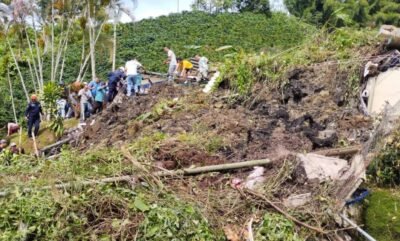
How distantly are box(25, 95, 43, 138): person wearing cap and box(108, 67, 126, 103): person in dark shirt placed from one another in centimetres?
180

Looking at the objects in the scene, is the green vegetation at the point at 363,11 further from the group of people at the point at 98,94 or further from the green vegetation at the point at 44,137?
the green vegetation at the point at 44,137

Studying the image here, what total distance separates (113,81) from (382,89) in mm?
7561

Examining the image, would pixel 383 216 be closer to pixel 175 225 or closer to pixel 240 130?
pixel 175 225

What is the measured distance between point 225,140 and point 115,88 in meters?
7.06

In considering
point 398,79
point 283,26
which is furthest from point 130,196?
point 283,26

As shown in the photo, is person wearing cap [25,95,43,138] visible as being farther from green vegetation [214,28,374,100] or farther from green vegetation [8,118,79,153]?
green vegetation [214,28,374,100]

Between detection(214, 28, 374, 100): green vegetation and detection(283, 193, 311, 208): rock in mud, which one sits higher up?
detection(214, 28, 374, 100): green vegetation

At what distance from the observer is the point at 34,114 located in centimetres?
1558

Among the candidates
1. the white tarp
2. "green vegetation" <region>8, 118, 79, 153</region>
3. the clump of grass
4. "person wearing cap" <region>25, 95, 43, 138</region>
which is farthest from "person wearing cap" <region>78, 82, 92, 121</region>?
the white tarp

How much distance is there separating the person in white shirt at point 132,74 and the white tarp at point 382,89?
640cm

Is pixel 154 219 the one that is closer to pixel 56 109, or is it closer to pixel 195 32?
pixel 56 109

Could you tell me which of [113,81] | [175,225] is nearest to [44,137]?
[113,81]

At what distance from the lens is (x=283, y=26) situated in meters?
41.3

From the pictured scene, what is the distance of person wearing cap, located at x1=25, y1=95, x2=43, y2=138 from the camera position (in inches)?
606
